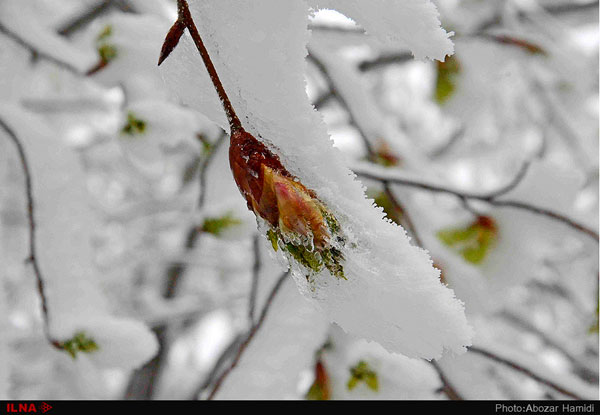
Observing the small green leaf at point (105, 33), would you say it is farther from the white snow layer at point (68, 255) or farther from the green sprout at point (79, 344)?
the green sprout at point (79, 344)

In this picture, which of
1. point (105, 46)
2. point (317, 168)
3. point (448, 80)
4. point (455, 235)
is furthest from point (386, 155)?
point (317, 168)

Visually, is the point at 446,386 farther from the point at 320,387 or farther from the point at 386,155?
the point at 386,155

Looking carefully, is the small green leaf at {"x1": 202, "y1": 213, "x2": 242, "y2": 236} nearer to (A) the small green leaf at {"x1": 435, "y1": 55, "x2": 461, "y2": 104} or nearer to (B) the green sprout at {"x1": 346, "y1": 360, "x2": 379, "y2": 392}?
(B) the green sprout at {"x1": 346, "y1": 360, "x2": 379, "y2": 392}

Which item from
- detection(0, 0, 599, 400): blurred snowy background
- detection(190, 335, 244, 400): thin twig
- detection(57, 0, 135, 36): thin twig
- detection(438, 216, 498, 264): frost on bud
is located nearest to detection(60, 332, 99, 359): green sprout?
detection(0, 0, 599, 400): blurred snowy background

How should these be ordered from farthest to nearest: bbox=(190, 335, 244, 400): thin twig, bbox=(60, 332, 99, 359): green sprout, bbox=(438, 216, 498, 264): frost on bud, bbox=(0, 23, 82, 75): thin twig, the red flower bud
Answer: bbox=(190, 335, 244, 400): thin twig < bbox=(438, 216, 498, 264): frost on bud < bbox=(0, 23, 82, 75): thin twig < bbox=(60, 332, 99, 359): green sprout < the red flower bud

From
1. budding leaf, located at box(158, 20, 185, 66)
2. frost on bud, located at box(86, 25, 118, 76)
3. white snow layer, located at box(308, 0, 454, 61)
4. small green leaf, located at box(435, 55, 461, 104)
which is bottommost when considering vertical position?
frost on bud, located at box(86, 25, 118, 76)

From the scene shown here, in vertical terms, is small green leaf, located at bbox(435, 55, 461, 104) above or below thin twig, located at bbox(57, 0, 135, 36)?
above
